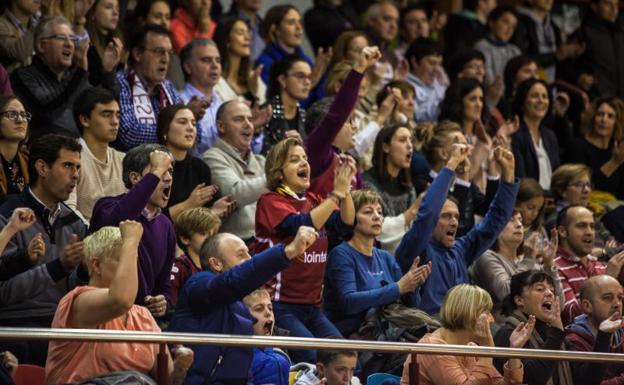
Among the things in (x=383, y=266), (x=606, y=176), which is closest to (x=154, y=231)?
(x=383, y=266)

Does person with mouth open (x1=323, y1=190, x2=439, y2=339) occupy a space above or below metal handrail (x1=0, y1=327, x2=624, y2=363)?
below

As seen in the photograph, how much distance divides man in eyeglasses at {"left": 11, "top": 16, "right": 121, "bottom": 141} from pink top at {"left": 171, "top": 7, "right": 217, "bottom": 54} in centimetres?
163

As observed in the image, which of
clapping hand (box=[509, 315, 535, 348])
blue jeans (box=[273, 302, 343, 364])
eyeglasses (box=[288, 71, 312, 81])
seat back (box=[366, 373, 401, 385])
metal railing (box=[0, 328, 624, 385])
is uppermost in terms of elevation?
eyeglasses (box=[288, 71, 312, 81])

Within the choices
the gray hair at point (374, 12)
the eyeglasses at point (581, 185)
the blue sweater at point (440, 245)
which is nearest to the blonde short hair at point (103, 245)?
the blue sweater at point (440, 245)

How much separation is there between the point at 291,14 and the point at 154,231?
11.5 ft

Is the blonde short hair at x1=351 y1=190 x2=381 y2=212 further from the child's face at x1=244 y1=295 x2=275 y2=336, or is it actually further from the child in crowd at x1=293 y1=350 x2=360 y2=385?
the child in crowd at x1=293 y1=350 x2=360 y2=385

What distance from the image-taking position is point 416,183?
845 centimetres

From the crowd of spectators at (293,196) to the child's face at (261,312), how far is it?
11mm

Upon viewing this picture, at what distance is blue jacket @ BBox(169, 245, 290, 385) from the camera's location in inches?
203

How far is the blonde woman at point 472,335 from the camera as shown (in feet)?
18.1

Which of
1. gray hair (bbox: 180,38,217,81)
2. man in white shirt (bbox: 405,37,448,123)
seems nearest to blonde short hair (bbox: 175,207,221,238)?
gray hair (bbox: 180,38,217,81)

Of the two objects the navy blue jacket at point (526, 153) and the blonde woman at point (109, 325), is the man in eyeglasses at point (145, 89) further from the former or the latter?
the navy blue jacket at point (526, 153)

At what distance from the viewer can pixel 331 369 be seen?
5.38 metres

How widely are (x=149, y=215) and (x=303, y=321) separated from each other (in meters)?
0.95
